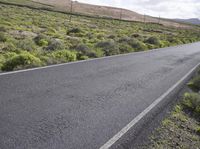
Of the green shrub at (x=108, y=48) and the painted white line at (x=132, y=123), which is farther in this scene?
the green shrub at (x=108, y=48)

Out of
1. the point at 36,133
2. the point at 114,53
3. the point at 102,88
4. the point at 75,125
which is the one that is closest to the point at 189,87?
the point at 102,88

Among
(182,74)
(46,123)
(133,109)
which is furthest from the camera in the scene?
(182,74)

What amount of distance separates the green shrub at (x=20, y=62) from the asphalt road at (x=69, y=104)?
2.63ft

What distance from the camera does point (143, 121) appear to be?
18.6ft

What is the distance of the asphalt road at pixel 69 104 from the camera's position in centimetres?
434

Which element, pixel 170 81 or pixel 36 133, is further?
pixel 170 81

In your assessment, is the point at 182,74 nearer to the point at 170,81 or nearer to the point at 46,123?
the point at 170,81

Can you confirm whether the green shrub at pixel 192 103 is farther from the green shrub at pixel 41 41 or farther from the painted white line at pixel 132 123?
the green shrub at pixel 41 41

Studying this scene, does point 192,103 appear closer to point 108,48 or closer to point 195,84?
point 195,84

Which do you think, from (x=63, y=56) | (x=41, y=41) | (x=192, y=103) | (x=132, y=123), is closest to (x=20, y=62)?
(x=63, y=56)

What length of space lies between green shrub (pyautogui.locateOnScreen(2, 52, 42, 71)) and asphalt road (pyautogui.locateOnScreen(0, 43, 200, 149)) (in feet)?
2.63

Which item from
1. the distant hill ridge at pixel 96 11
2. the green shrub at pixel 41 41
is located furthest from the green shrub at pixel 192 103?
the distant hill ridge at pixel 96 11

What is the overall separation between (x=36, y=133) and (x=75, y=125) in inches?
31.4

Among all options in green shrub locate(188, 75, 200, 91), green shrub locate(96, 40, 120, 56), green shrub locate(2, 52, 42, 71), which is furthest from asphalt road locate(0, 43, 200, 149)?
green shrub locate(96, 40, 120, 56)
